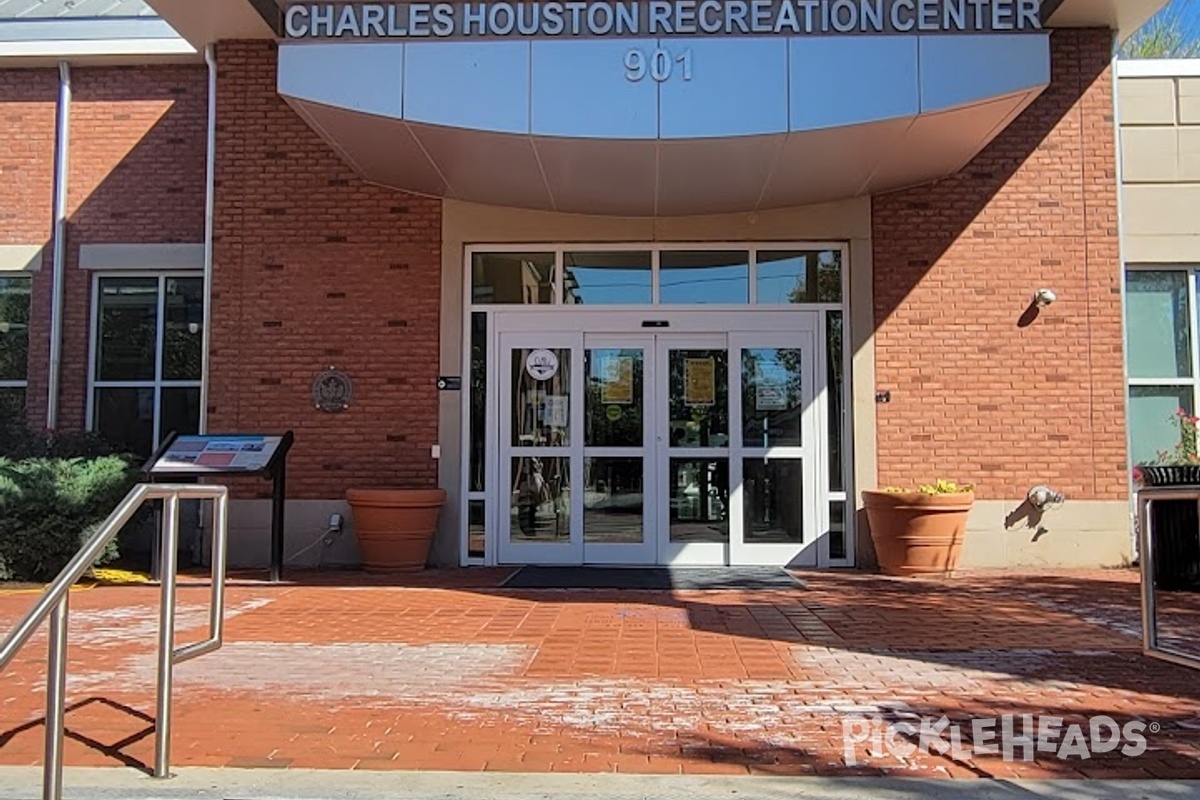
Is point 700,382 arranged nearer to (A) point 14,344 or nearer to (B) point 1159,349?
(B) point 1159,349

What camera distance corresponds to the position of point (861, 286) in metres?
10.4

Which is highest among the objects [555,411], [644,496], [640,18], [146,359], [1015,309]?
[640,18]

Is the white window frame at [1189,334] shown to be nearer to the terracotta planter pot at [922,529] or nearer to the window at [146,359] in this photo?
the terracotta planter pot at [922,529]

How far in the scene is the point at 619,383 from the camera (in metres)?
10.6

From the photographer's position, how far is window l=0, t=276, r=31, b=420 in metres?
11.6

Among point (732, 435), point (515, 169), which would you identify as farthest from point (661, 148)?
point (732, 435)

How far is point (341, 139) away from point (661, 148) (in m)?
3.05

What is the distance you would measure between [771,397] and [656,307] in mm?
1539

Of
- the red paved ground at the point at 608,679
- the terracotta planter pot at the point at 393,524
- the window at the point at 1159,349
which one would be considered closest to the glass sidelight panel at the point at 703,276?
the terracotta planter pot at the point at 393,524

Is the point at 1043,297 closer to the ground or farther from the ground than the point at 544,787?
farther from the ground

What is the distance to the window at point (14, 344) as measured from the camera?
11.6m

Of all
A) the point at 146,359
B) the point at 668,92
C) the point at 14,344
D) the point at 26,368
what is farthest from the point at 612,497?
the point at 14,344

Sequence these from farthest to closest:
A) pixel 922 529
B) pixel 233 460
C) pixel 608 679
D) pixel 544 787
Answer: pixel 922 529
pixel 233 460
pixel 608 679
pixel 544 787

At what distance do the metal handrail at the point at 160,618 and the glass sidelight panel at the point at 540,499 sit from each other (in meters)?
5.78
